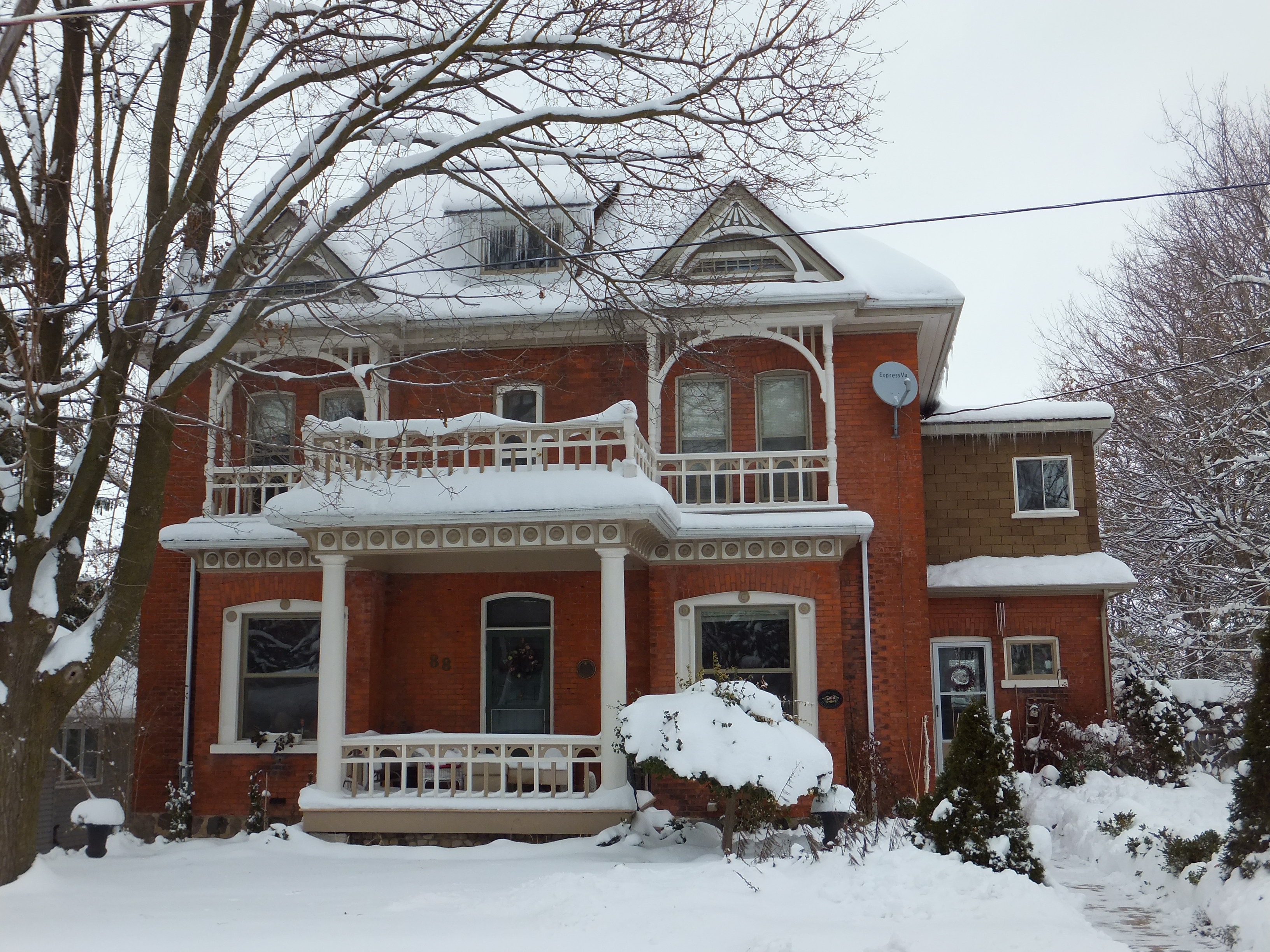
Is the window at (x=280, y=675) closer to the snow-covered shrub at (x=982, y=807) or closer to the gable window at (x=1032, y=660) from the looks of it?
the snow-covered shrub at (x=982, y=807)

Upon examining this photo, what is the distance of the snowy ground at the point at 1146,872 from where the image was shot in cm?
841

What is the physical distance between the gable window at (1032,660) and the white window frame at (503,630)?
22.4ft

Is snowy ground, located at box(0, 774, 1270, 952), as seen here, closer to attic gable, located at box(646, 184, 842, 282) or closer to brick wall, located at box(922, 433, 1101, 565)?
brick wall, located at box(922, 433, 1101, 565)

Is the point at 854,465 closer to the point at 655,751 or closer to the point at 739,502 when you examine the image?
the point at 739,502

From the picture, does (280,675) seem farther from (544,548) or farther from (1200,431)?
(1200,431)

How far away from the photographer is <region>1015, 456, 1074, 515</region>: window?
59.1 ft

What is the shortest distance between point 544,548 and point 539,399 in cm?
339

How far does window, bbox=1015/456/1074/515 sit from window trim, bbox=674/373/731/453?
4.82 metres

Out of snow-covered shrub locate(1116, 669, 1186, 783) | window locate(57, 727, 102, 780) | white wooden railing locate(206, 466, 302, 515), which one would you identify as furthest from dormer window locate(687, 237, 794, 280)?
window locate(57, 727, 102, 780)

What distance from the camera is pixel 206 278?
37.0 ft

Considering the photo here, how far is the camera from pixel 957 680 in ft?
58.9

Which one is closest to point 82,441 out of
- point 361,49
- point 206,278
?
point 206,278

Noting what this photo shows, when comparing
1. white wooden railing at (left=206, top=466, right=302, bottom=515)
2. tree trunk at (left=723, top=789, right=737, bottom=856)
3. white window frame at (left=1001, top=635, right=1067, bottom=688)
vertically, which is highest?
white wooden railing at (left=206, top=466, right=302, bottom=515)

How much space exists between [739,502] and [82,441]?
7528 millimetres
